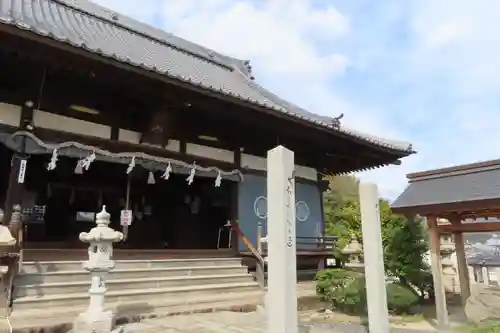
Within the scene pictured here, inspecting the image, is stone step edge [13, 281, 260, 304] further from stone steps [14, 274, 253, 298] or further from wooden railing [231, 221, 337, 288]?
wooden railing [231, 221, 337, 288]

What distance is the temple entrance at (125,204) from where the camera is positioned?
1062 cm

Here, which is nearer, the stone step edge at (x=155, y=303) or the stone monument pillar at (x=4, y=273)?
the stone monument pillar at (x=4, y=273)

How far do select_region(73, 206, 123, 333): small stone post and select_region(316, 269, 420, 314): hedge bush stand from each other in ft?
16.6

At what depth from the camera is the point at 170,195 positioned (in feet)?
40.5

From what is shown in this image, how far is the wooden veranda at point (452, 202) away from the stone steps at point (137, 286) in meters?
3.72

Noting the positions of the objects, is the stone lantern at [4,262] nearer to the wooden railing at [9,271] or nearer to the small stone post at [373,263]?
the wooden railing at [9,271]

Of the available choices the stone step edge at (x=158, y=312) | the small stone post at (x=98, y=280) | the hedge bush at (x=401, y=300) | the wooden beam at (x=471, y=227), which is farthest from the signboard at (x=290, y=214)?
the hedge bush at (x=401, y=300)

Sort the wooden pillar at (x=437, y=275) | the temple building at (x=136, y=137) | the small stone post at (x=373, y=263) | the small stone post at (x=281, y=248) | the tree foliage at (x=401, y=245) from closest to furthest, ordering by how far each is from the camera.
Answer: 1. the small stone post at (x=281, y=248)
2. the small stone post at (x=373, y=263)
3. the temple building at (x=136, y=137)
4. the wooden pillar at (x=437, y=275)
5. the tree foliage at (x=401, y=245)

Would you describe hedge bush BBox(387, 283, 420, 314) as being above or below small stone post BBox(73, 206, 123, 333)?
below

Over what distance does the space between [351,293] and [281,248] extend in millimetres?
5392

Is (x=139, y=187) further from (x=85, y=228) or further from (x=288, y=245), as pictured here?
(x=288, y=245)

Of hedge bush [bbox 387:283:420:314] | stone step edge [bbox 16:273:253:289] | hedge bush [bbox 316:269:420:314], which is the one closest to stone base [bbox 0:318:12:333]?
stone step edge [bbox 16:273:253:289]

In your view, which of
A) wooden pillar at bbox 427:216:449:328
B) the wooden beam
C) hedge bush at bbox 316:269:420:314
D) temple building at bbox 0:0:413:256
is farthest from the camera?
hedge bush at bbox 316:269:420:314

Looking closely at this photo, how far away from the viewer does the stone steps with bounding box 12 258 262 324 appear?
600 cm
